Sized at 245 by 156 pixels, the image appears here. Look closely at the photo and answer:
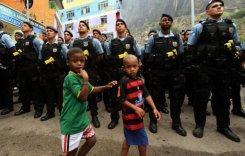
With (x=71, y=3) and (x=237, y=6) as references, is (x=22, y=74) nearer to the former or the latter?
(x=71, y=3)

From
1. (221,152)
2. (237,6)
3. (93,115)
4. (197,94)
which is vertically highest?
(237,6)

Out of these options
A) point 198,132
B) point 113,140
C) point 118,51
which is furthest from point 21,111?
point 198,132

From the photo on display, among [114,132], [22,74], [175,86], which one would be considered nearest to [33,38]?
[22,74]

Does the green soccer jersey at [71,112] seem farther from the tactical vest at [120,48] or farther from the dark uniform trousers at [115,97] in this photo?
the tactical vest at [120,48]

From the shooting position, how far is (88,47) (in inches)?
269

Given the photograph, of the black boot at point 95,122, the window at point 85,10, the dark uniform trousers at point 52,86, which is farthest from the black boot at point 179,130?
the window at point 85,10

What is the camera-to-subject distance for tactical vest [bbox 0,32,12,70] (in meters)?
7.65

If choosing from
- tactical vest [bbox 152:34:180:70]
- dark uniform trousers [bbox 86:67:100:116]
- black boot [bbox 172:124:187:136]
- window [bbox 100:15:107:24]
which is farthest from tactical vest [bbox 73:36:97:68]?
window [bbox 100:15:107:24]

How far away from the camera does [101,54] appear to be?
6941mm

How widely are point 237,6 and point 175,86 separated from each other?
423 ft

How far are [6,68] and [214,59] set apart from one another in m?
4.71

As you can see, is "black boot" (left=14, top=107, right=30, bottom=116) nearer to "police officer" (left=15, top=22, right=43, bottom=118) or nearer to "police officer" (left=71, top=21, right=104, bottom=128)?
"police officer" (left=15, top=22, right=43, bottom=118)

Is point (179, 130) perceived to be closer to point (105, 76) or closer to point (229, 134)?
point (229, 134)

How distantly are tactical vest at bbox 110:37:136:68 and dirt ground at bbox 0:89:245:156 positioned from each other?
4.28ft
